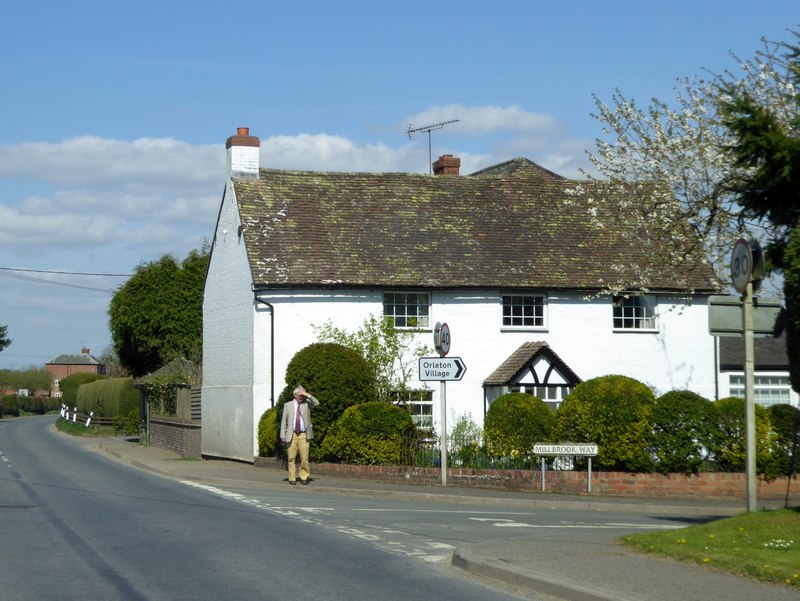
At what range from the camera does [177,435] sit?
118 feet

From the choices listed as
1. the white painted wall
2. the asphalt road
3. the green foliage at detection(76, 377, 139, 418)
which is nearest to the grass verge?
the asphalt road

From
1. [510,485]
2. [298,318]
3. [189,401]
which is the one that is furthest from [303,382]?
[189,401]

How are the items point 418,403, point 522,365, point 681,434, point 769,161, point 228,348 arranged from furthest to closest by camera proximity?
point 228,348, point 522,365, point 418,403, point 681,434, point 769,161

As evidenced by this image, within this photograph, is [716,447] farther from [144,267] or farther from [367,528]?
[144,267]

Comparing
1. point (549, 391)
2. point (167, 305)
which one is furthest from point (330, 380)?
point (167, 305)

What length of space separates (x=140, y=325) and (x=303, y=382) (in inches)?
933

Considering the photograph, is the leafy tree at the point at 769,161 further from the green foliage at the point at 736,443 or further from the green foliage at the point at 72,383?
the green foliage at the point at 72,383

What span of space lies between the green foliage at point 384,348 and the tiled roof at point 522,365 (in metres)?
2.15

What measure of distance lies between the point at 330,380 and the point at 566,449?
675 cm

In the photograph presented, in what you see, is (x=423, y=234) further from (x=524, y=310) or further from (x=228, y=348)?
(x=228, y=348)

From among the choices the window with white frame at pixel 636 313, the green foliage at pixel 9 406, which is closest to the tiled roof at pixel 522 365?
the window with white frame at pixel 636 313

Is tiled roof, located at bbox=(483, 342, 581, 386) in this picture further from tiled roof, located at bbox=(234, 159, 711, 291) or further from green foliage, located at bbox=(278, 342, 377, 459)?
green foliage, located at bbox=(278, 342, 377, 459)

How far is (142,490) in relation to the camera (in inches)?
806

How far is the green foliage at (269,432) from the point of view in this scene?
2719cm
